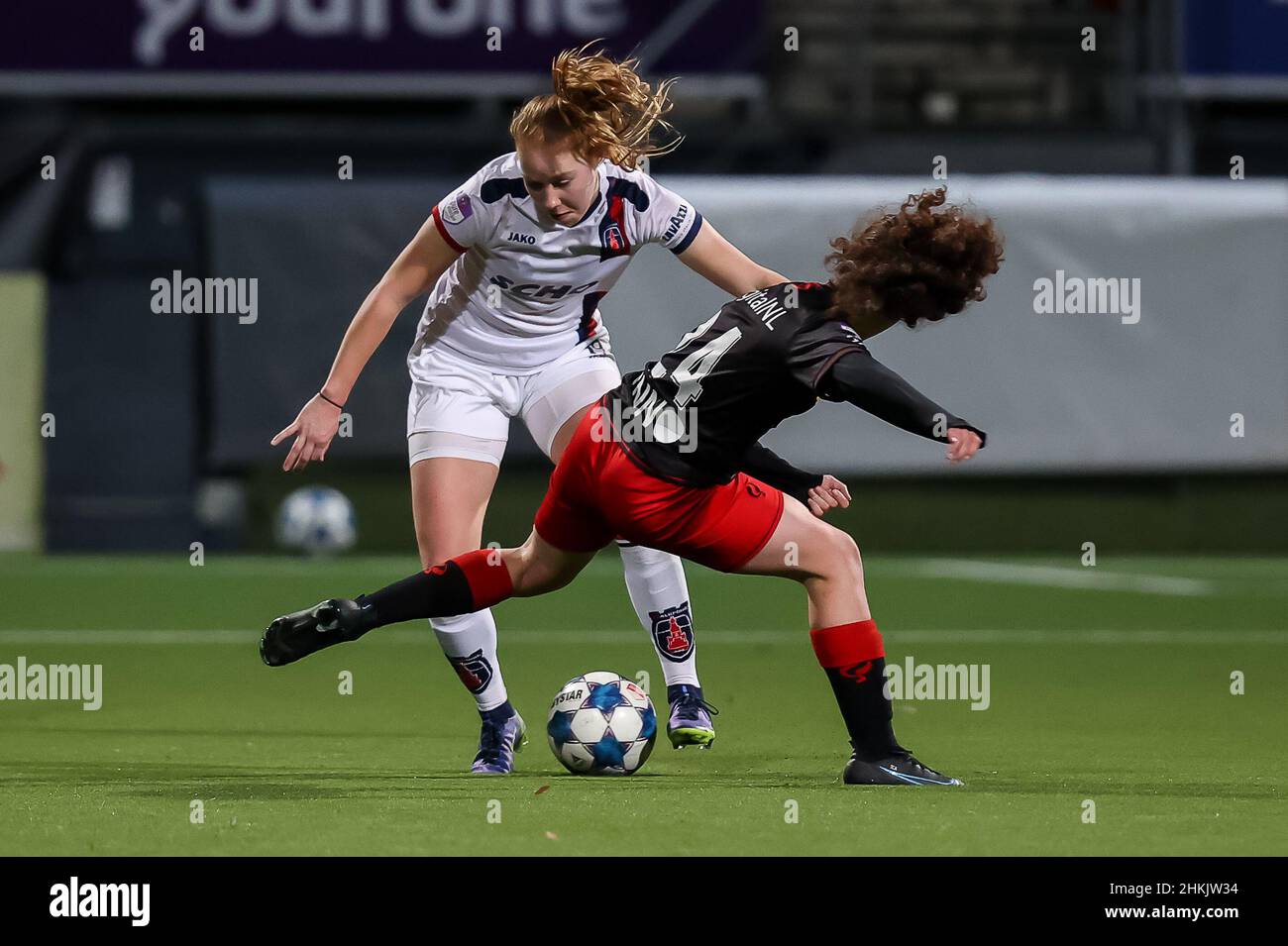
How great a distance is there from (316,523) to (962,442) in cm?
1309

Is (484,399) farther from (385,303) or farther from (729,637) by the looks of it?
(729,637)

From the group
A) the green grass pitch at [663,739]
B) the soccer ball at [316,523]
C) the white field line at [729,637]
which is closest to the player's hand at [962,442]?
the green grass pitch at [663,739]

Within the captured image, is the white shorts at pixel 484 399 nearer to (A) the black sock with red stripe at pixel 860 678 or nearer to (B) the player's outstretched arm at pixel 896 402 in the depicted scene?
(A) the black sock with red stripe at pixel 860 678

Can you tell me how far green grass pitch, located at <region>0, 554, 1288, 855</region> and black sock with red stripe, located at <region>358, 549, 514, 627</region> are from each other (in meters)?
0.51

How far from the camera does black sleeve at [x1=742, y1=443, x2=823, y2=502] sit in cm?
667

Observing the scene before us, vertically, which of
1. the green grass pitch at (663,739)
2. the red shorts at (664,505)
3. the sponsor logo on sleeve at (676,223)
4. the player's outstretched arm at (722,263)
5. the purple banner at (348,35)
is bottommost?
the green grass pitch at (663,739)

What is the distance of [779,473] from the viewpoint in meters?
6.69

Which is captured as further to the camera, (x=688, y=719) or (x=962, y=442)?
(x=688, y=719)

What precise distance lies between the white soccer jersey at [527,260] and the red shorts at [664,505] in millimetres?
773

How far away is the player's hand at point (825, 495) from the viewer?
6.61m

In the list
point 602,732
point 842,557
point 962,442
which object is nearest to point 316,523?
point 602,732

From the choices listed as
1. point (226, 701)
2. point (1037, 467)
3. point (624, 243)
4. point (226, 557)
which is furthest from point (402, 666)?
point (1037, 467)
